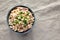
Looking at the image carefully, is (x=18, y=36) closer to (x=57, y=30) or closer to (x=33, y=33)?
(x=33, y=33)

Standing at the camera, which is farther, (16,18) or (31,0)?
(31,0)

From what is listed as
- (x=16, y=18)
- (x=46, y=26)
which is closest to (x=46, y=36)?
(x=46, y=26)

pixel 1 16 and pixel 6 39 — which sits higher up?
pixel 1 16
